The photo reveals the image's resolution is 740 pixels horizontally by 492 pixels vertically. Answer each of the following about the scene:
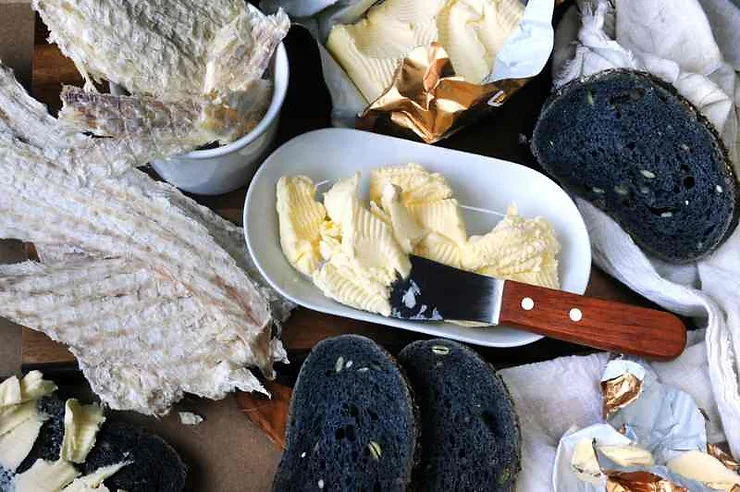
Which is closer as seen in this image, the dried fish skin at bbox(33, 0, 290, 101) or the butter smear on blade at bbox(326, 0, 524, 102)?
the dried fish skin at bbox(33, 0, 290, 101)

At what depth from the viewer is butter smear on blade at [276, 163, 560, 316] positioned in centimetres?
106

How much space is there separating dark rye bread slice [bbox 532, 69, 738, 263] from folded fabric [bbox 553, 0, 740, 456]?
0.03m

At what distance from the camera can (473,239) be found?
110cm

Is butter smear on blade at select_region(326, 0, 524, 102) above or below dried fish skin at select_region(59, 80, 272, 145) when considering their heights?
below

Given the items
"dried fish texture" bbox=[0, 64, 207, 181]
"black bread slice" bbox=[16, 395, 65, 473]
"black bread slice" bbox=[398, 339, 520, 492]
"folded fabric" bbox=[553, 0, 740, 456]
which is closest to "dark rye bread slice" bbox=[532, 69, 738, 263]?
"folded fabric" bbox=[553, 0, 740, 456]

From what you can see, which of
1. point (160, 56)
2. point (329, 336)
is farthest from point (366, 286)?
point (160, 56)

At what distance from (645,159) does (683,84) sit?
0.11 meters

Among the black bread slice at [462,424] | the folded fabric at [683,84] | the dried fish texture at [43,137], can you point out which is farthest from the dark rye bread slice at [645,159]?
the dried fish texture at [43,137]

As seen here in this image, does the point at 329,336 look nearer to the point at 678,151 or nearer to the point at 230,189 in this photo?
the point at 230,189

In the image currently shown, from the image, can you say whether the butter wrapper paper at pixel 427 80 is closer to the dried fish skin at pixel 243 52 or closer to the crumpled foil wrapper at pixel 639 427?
the dried fish skin at pixel 243 52

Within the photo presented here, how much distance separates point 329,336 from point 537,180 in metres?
0.33

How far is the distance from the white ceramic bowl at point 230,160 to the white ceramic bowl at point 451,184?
3 cm

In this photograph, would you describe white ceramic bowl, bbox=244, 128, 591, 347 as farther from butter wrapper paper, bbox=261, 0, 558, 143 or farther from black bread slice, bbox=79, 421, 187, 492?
black bread slice, bbox=79, 421, 187, 492

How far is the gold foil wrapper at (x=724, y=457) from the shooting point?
1051 millimetres
